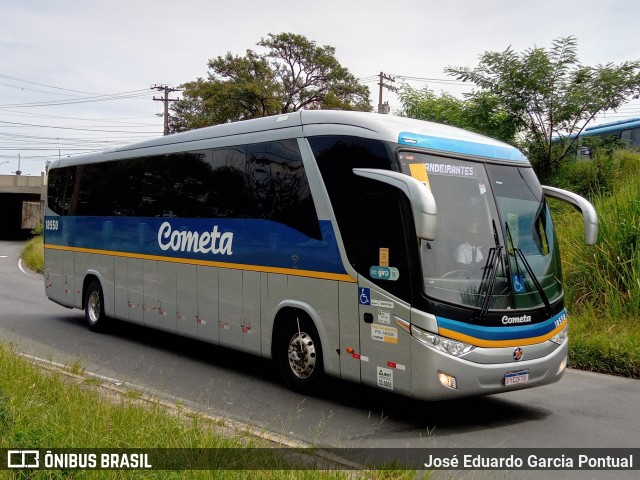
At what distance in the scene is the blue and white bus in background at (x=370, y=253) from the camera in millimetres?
7324

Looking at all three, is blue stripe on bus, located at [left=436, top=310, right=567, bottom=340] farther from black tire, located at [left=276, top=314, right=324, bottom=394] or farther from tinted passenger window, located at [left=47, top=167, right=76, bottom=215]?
tinted passenger window, located at [left=47, top=167, right=76, bottom=215]

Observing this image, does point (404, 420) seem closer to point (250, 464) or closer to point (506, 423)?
point (506, 423)

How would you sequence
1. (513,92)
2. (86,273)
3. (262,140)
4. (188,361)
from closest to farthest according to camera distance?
(262,140)
(188,361)
(86,273)
(513,92)

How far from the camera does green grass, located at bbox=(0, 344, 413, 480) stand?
5.09 m

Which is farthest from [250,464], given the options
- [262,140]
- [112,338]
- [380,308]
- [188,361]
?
[112,338]

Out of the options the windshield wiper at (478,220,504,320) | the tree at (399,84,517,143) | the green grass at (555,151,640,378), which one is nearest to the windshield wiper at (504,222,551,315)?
the windshield wiper at (478,220,504,320)

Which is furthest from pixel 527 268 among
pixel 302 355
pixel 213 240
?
pixel 213 240

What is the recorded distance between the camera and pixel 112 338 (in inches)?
531

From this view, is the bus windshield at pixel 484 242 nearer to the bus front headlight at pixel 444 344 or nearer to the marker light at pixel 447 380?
the bus front headlight at pixel 444 344

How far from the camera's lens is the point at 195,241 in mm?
10961

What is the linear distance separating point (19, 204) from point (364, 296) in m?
82.1

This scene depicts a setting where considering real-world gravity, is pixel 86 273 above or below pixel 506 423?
above

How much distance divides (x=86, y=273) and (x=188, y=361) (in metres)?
4.23

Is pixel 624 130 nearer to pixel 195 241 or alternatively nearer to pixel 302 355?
pixel 195 241
